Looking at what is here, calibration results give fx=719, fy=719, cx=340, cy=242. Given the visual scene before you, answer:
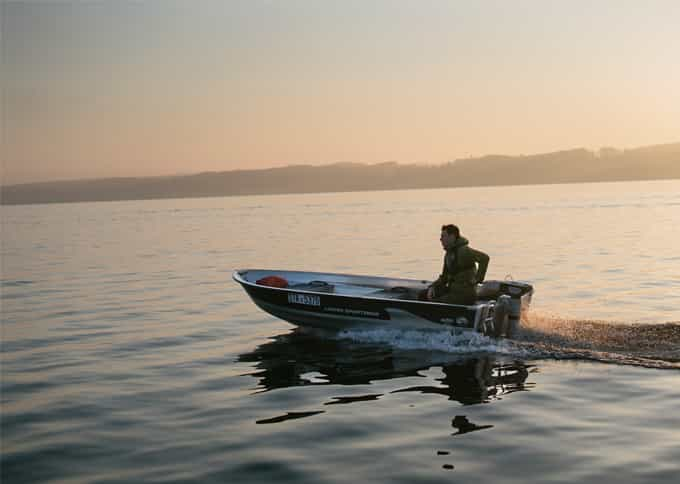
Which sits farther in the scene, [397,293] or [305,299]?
[397,293]

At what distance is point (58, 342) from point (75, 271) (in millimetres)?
16316

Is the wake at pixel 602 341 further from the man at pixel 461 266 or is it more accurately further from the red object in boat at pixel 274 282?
the red object in boat at pixel 274 282

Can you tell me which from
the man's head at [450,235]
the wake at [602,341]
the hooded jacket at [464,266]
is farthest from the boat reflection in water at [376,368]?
the man's head at [450,235]

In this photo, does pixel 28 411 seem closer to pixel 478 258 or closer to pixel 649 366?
pixel 478 258

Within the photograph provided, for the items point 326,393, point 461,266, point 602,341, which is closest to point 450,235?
point 461,266

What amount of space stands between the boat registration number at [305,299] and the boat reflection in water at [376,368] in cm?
87

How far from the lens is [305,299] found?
15969 mm

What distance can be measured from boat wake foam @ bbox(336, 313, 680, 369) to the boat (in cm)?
22

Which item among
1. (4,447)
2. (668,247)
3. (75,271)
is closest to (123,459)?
(4,447)

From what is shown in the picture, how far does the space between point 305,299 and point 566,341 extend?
Answer: 5.59 meters

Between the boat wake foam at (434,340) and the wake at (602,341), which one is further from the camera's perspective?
the boat wake foam at (434,340)

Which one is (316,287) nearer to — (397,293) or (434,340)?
(397,293)

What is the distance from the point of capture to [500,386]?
11.7 meters

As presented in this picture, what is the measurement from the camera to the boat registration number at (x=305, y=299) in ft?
51.9
